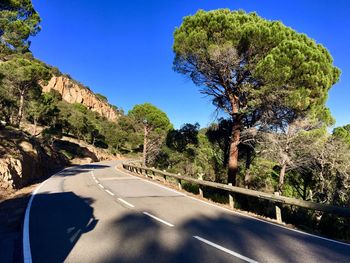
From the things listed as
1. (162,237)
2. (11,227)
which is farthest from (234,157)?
(11,227)

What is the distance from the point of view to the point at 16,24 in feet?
47.4

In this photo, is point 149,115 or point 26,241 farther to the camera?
point 149,115

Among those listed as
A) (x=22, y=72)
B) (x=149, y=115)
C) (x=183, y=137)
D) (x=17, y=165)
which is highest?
(x=22, y=72)

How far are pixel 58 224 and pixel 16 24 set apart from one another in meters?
11.5

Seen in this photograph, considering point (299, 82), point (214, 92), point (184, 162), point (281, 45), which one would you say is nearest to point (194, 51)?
point (214, 92)

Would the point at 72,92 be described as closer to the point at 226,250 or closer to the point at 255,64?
the point at 255,64

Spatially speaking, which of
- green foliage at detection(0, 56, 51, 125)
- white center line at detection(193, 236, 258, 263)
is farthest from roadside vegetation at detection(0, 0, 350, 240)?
green foliage at detection(0, 56, 51, 125)

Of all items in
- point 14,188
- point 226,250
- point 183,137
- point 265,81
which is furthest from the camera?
point 183,137

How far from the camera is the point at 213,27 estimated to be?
14711 mm

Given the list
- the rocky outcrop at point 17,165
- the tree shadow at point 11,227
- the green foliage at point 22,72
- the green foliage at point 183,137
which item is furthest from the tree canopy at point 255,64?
the green foliage at point 22,72

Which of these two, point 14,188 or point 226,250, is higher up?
point 226,250

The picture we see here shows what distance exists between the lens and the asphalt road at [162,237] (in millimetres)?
5145

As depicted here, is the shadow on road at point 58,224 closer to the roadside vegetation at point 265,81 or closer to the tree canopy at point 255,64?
the roadside vegetation at point 265,81

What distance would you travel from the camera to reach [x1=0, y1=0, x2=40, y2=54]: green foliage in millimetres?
14359
